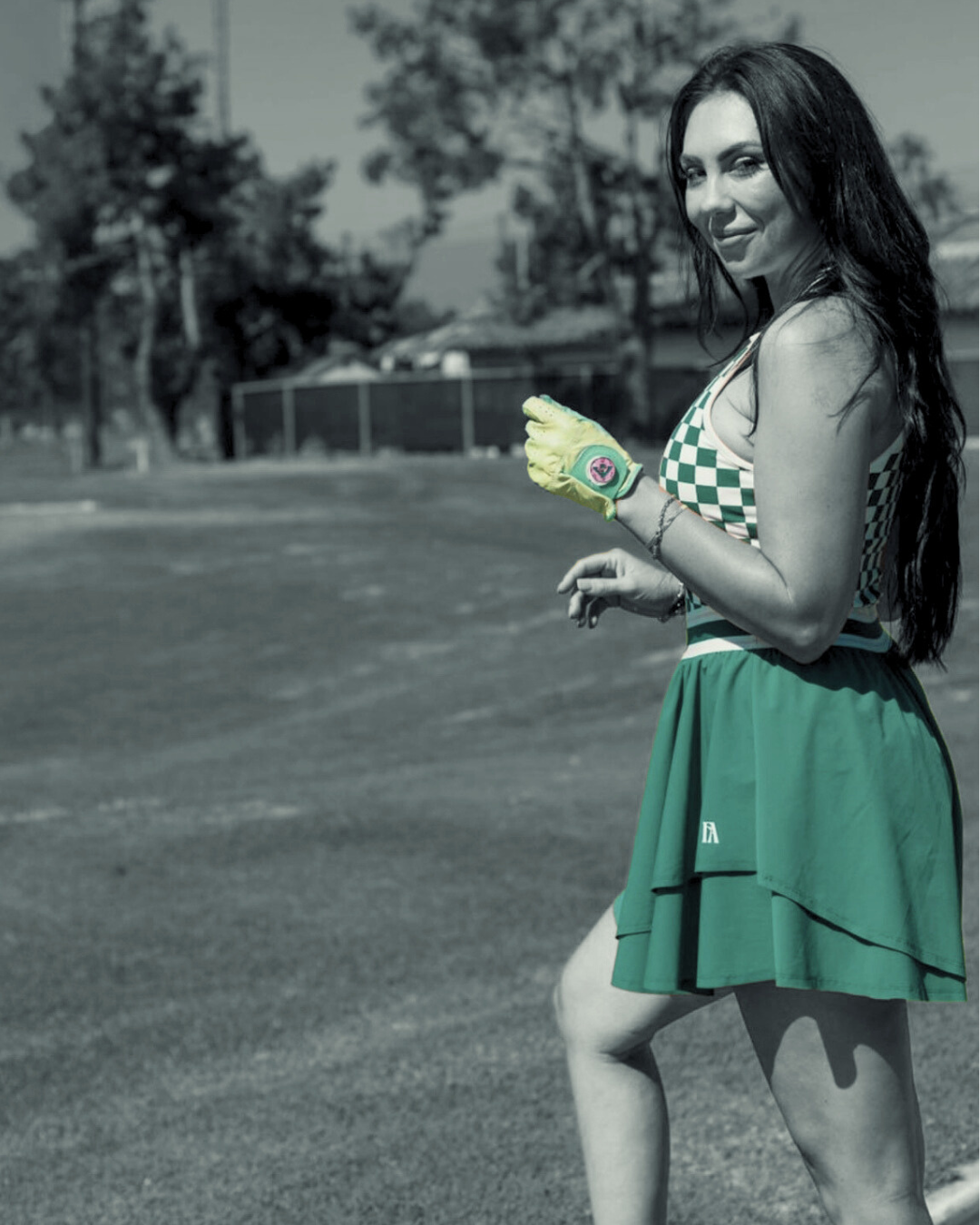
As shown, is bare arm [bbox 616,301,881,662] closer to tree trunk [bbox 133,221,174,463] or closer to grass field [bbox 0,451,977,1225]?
grass field [bbox 0,451,977,1225]

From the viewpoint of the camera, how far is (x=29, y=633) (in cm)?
1420

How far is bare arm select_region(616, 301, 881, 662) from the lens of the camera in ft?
6.61

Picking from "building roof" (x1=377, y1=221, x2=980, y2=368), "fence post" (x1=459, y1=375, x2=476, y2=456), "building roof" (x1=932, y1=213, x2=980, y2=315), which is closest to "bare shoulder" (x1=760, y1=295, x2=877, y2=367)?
"building roof" (x1=932, y1=213, x2=980, y2=315)

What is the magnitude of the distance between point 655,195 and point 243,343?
18.3 meters

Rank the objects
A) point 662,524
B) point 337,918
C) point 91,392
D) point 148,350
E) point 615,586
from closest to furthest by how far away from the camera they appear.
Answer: point 662,524
point 615,586
point 337,918
point 91,392
point 148,350

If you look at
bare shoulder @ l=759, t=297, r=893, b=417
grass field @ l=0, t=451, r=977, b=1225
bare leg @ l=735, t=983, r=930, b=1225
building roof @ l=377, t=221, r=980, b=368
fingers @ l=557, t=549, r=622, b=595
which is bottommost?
grass field @ l=0, t=451, r=977, b=1225

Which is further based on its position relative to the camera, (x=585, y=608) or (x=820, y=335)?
(x=585, y=608)

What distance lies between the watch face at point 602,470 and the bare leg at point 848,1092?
65 centimetres

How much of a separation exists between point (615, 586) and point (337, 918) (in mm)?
3590

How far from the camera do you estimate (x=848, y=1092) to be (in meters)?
2.11

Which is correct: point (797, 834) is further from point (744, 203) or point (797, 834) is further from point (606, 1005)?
point (744, 203)

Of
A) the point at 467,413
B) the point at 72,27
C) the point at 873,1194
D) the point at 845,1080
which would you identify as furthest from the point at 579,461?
the point at 72,27

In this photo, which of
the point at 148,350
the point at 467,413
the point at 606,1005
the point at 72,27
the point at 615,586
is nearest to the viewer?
the point at 606,1005

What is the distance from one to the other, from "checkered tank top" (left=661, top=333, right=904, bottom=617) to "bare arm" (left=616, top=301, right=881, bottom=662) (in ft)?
0.23
